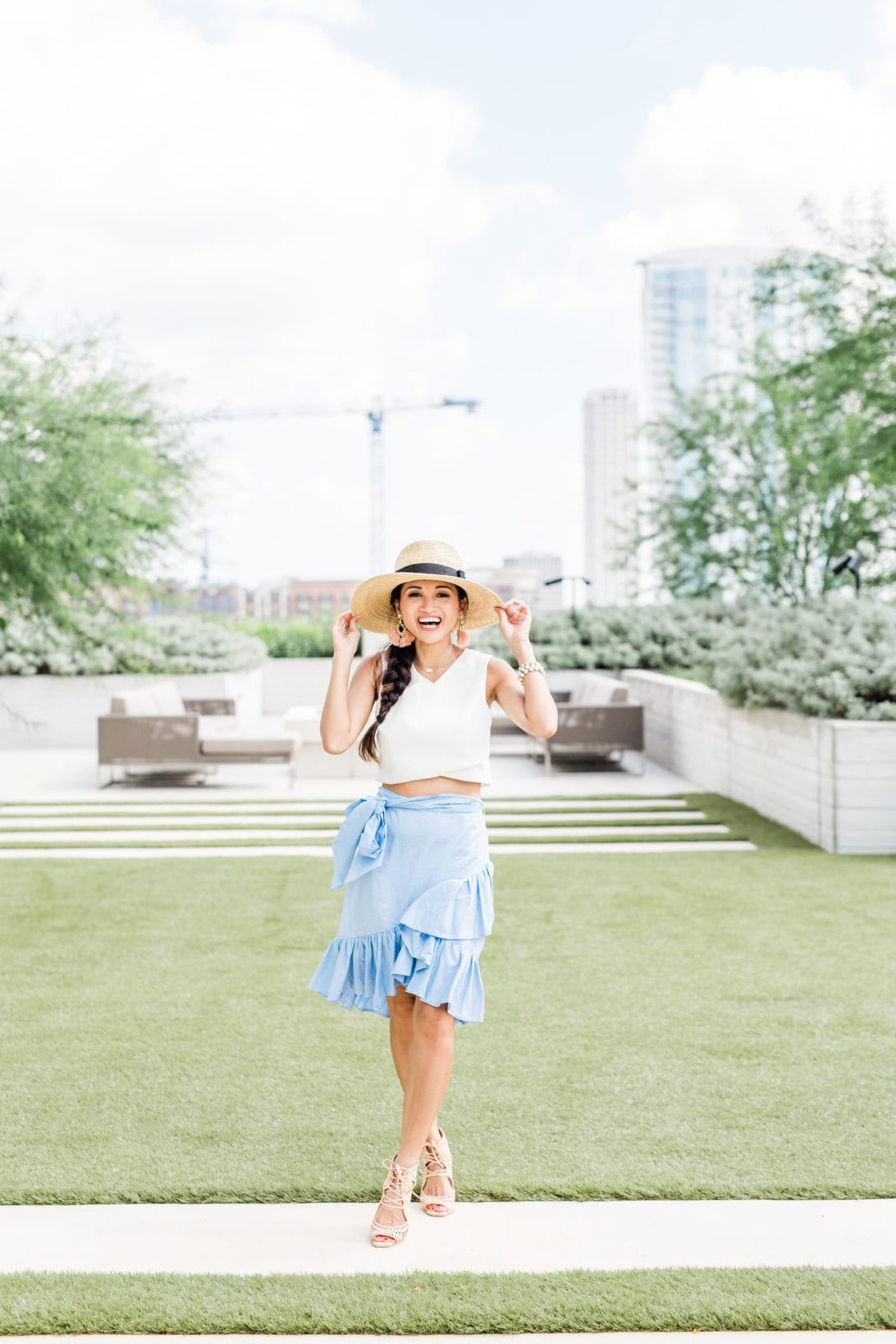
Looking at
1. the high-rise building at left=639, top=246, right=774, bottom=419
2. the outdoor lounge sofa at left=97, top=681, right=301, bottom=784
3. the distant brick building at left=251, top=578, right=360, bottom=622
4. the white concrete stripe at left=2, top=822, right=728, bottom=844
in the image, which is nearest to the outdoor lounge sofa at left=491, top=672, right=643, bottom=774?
the outdoor lounge sofa at left=97, top=681, right=301, bottom=784

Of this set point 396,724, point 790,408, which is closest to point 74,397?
A: point 396,724

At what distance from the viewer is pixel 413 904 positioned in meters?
2.90

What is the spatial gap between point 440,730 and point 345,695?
267 millimetres

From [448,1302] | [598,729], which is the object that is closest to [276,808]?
[598,729]

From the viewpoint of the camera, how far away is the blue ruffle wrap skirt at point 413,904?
288 cm

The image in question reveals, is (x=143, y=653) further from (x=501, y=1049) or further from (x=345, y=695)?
(x=345, y=695)

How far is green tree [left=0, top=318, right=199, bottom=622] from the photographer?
951cm

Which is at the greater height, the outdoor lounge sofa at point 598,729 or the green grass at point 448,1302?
the outdoor lounge sofa at point 598,729

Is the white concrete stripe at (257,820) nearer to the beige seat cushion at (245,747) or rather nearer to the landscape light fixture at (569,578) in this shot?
the beige seat cushion at (245,747)

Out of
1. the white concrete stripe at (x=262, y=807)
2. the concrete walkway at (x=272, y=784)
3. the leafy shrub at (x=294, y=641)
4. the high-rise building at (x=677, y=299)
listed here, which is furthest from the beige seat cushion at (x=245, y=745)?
the high-rise building at (x=677, y=299)

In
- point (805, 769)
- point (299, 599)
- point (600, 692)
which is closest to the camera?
point (805, 769)

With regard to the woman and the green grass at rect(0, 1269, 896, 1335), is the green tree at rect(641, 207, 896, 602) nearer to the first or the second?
the woman

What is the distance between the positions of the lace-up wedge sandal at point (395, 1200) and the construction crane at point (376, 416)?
51588 mm

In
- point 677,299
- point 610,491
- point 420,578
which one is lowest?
point 420,578
